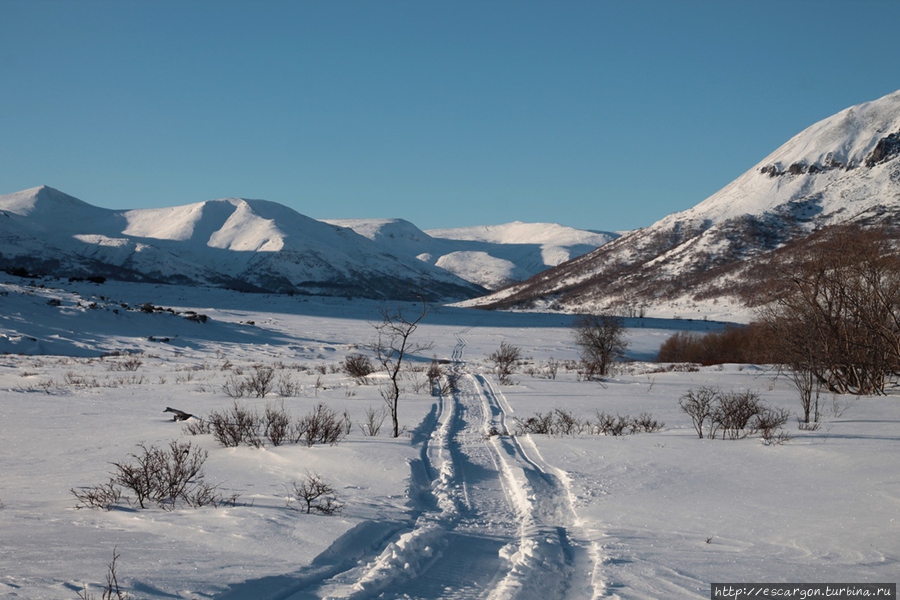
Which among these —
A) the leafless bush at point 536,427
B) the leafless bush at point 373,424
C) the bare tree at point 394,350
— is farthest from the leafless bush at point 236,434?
the leafless bush at point 536,427

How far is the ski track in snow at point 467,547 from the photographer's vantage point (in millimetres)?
4230

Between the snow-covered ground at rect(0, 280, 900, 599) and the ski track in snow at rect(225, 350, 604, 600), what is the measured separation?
2 cm

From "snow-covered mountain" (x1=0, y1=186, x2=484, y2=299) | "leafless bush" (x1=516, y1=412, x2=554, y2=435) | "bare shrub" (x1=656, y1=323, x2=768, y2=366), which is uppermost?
"snow-covered mountain" (x1=0, y1=186, x2=484, y2=299)

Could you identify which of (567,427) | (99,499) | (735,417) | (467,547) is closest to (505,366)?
(567,427)

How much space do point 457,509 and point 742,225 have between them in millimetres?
138388

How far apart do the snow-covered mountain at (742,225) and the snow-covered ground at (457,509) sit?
83.1 m

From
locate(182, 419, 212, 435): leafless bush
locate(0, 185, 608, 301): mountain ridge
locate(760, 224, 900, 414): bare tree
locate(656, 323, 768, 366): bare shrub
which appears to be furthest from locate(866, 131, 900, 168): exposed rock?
locate(182, 419, 212, 435): leafless bush

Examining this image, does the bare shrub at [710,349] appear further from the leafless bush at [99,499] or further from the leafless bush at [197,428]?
the leafless bush at [99,499]

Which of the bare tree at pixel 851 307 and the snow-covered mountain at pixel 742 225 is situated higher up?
the snow-covered mountain at pixel 742 225

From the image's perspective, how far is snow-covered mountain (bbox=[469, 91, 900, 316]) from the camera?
10600cm

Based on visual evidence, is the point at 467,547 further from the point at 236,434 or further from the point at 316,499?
the point at 236,434

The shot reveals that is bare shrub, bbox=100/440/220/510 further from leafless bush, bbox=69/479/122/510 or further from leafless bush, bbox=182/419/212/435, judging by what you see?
leafless bush, bbox=182/419/212/435

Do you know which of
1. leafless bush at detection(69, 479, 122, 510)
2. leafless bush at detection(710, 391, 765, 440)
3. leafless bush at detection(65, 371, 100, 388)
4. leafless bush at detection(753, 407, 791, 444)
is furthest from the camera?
leafless bush at detection(65, 371, 100, 388)

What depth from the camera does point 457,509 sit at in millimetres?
6543
